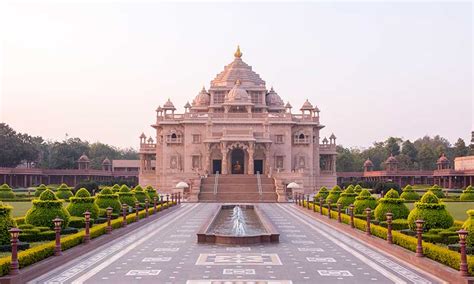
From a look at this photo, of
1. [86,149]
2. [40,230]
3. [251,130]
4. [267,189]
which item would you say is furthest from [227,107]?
[40,230]

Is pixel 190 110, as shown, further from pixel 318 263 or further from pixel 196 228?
pixel 318 263

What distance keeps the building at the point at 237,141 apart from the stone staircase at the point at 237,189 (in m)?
4.49

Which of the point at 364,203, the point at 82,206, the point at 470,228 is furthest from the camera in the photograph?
the point at 364,203

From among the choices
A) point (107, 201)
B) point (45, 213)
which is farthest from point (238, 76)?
point (45, 213)

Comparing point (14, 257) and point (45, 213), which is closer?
point (14, 257)

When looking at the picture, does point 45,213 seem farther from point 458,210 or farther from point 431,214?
point 458,210

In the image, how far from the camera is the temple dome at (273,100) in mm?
72312

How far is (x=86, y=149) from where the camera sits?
9225cm

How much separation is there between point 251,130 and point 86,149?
3972 cm

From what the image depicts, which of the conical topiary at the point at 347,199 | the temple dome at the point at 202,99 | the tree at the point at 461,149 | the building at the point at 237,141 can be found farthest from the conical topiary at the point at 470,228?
the tree at the point at 461,149

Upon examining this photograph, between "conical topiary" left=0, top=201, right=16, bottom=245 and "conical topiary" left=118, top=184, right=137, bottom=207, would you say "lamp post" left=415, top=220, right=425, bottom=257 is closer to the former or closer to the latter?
"conical topiary" left=0, top=201, right=16, bottom=245

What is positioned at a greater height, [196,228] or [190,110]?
[190,110]

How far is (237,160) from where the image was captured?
214 ft

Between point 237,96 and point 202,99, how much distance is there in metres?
7.50
